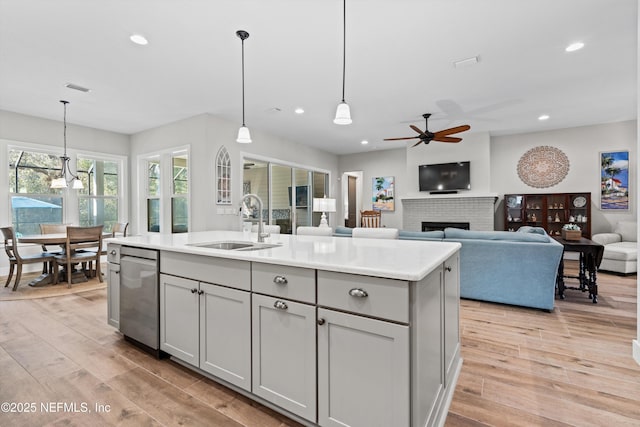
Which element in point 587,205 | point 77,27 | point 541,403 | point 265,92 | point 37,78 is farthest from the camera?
point 587,205

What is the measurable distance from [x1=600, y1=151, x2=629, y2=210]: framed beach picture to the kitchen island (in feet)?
19.4

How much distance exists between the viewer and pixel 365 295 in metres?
1.31

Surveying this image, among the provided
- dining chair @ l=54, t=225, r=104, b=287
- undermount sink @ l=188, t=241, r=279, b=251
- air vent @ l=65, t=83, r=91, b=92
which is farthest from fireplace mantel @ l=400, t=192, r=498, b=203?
air vent @ l=65, t=83, r=91, b=92

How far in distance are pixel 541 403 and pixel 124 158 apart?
24.2ft

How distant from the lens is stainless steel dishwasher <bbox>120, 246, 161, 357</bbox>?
7.41 ft

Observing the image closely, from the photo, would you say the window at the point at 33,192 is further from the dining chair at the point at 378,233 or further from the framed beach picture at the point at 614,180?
the framed beach picture at the point at 614,180

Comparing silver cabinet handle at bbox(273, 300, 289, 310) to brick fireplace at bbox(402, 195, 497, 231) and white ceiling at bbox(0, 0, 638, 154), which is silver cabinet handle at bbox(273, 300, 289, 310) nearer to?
white ceiling at bbox(0, 0, 638, 154)

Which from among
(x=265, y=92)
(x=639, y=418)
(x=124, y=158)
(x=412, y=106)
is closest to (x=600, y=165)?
(x=412, y=106)

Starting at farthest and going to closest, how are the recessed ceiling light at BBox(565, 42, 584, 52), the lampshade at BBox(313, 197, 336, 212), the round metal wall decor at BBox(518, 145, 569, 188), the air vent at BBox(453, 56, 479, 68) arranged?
the round metal wall decor at BBox(518, 145, 569, 188), the lampshade at BBox(313, 197, 336, 212), the air vent at BBox(453, 56, 479, 68), the recessed ceiling light at BBox(565, 42, 584, 52)

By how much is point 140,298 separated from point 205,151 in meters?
3.19

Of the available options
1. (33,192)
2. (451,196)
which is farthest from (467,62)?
(33,192)

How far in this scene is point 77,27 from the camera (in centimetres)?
270

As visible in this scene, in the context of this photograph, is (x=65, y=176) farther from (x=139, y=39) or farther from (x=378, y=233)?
(x=378, y=233)

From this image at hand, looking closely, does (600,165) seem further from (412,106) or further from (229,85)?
(229,85)
